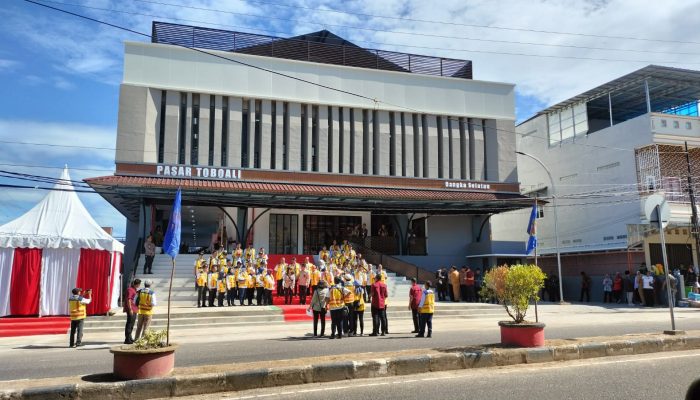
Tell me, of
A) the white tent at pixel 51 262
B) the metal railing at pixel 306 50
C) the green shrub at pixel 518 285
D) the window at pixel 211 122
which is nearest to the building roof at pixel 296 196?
the window at pixel 211 122

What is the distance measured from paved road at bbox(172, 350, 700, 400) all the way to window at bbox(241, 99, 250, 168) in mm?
22527

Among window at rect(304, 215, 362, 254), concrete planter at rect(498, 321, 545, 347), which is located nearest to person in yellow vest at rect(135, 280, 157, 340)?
concrete planter at rect(498, 321, 545, 347)

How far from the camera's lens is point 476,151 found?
110 ft

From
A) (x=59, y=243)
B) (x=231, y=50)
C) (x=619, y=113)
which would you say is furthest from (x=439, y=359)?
(x=619, y=113)

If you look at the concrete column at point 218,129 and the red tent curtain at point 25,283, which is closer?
the red tent curtain at point 25,283

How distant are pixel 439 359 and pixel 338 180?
72.0 ft

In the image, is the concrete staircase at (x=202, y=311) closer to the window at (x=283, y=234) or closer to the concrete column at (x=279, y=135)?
the window at (x=283, y=234)

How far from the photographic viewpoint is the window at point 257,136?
29.5 meters

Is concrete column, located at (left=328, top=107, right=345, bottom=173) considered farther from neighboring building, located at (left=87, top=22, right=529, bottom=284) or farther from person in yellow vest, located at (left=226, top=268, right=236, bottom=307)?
person in yellow vest, located at (left=226, top=268, right=236, bottom=307)

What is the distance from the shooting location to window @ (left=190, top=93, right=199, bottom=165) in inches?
1122

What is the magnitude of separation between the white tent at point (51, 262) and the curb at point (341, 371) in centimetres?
1143

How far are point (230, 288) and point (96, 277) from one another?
4806 millimetres

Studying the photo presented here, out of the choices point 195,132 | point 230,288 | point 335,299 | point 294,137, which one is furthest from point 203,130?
point 335,299

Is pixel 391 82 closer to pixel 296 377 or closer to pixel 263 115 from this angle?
pixel 263 115
